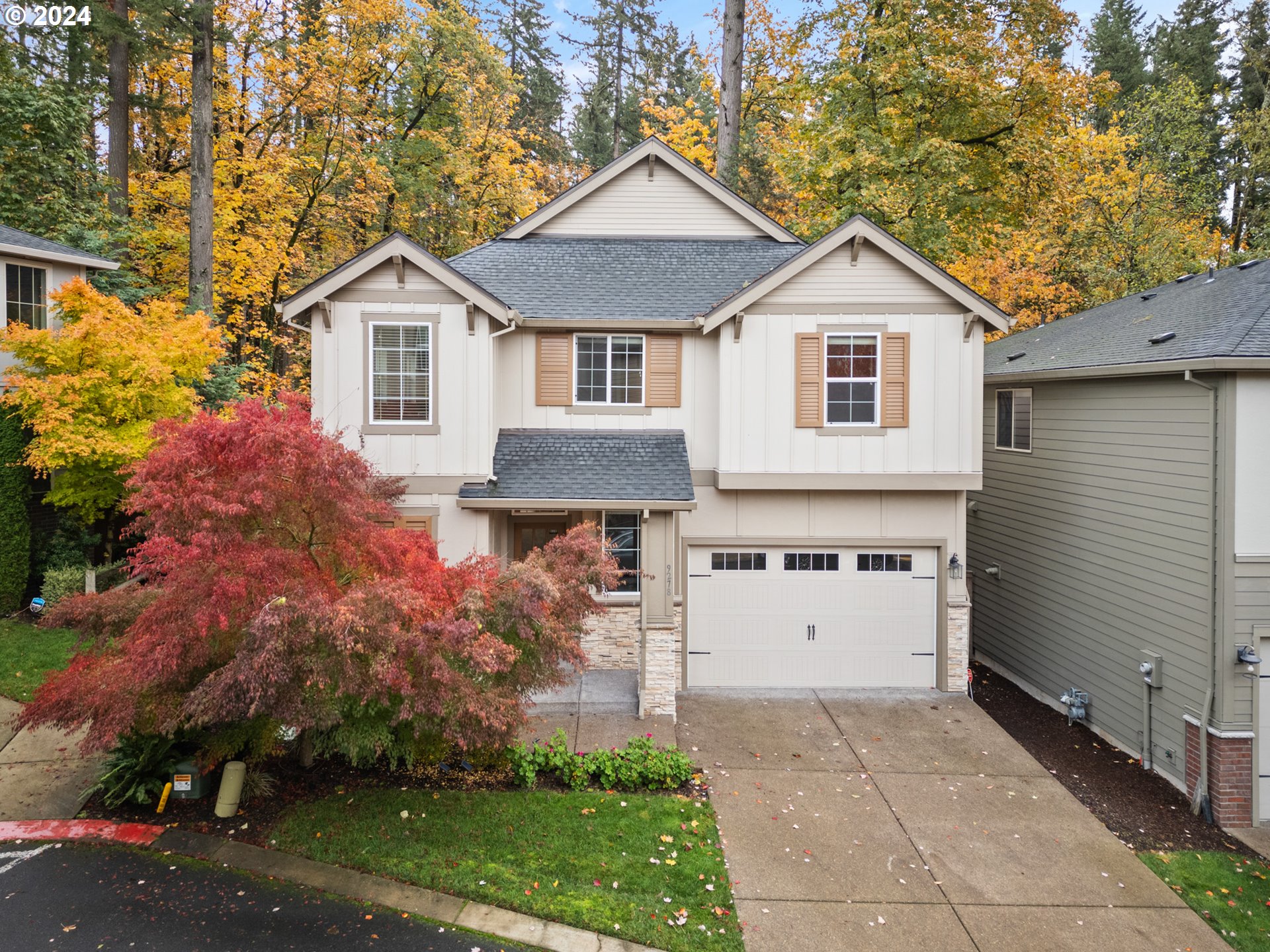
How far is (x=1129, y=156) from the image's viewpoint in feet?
87.9

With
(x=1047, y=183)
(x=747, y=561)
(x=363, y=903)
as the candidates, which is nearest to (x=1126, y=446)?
(x=747, y=561)

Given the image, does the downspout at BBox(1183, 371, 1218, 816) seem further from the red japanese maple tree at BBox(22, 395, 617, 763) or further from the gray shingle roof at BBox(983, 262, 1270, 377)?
the red japanese maple tree at BBox(22, 395, 617, 763)

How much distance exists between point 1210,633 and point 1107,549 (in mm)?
2376

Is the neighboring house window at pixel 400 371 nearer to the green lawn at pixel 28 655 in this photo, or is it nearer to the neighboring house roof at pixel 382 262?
the neighboring house roof at pixel 382 262

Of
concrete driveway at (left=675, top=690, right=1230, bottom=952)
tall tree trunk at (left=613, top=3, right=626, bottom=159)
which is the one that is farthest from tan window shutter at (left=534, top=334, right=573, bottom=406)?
tall tree trunk at (left=613, top=3, right=626, bottom=159)

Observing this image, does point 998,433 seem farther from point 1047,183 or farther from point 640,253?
point 640,253

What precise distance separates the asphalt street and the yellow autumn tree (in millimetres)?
7419

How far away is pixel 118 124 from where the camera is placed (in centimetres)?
1884

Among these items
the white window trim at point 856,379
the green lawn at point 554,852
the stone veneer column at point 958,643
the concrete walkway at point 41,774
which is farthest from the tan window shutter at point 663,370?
the concrete walkway at point 41,774

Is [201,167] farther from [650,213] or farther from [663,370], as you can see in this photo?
[663,370]

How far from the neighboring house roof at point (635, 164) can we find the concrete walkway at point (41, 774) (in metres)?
10.6

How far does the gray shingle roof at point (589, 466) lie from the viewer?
11.0 meters

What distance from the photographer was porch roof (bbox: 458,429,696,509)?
10.9 meters

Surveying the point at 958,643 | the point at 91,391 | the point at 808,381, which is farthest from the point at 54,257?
the point at 958,643
